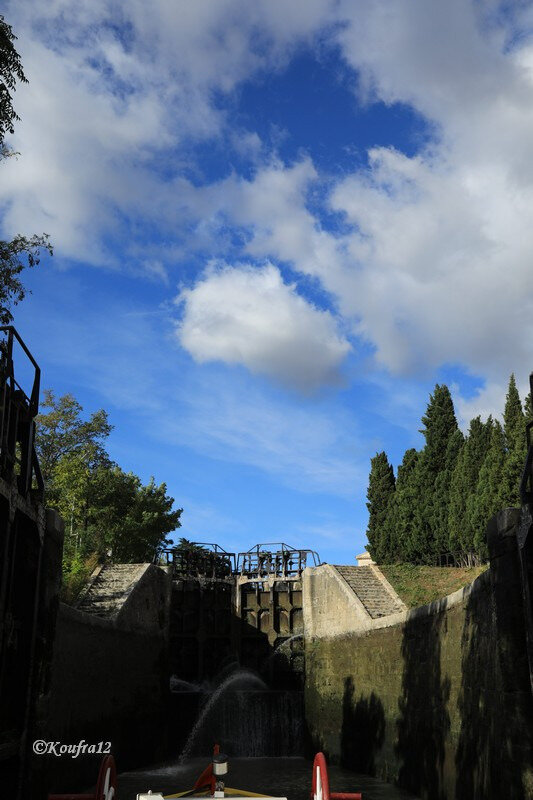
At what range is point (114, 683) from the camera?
63.7 feet

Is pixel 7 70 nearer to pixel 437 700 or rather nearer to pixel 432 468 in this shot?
pixel 437 700

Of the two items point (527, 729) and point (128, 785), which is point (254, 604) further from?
point (527, 729)

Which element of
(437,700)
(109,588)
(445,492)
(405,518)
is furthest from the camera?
(405,518)

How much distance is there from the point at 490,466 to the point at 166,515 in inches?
788

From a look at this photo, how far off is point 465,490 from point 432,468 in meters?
5.31

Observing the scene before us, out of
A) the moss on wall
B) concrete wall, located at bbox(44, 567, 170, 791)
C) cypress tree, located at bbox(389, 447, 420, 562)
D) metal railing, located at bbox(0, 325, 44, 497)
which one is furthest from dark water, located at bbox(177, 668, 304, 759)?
metal railing, located at bbox(0, 325, 44, 497)

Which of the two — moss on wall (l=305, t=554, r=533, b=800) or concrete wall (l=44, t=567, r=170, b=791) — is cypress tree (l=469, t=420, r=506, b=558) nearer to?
moss on wall (l=305, t=554, r=533, b=800)

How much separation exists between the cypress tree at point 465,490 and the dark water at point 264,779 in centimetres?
1143

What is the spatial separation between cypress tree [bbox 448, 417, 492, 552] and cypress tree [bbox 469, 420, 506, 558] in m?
0.37

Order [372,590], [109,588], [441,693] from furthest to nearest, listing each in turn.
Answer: [372,590] < [109,588] < [441,693]

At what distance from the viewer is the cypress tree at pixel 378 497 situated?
38125mm

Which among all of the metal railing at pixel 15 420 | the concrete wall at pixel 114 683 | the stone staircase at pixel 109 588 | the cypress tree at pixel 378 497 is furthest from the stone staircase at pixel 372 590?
the metal railing at pixel 15 420

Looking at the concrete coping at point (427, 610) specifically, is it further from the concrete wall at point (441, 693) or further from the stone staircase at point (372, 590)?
the stone staircase at point (372, 590)

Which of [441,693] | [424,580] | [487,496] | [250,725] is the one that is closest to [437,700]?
[441,693]
